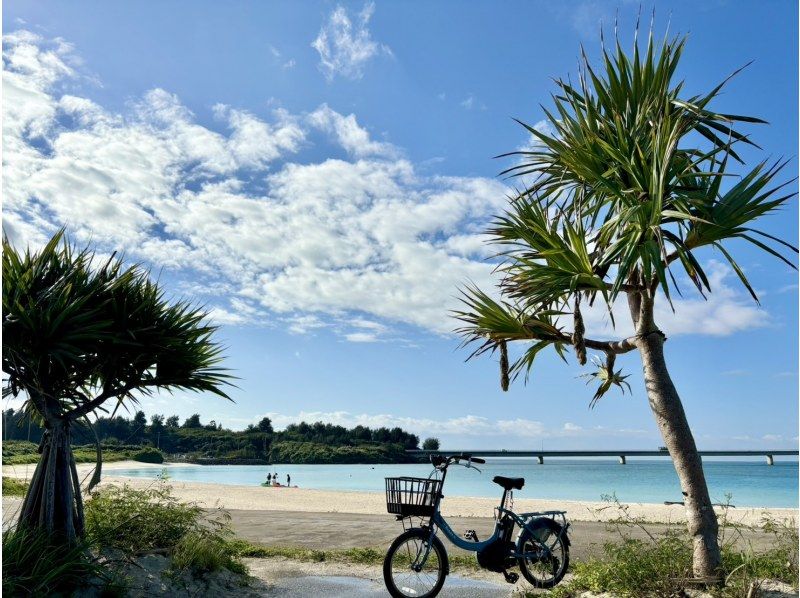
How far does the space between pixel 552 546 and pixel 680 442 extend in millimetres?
1935

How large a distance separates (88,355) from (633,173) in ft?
21.2

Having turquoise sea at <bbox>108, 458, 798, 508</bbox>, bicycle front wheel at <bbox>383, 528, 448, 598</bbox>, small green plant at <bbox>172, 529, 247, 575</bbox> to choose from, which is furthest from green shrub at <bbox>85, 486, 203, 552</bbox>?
turquoise sea at <bbox>108, 458, 798, 508</bbox>

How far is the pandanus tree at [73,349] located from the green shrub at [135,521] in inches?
14.8

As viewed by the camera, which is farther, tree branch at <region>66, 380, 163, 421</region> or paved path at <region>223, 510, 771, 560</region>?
paved path at <region>223, 510, 771, 560</region>

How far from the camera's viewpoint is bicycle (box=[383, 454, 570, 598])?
634 centimetres

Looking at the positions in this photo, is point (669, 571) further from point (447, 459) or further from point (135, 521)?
point (135, 521)

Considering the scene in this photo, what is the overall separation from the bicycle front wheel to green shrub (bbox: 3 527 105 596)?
2903 millimetres

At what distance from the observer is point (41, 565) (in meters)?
5.98

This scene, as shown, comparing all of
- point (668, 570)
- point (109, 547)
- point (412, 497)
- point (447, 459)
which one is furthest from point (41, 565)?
point (668, 570)

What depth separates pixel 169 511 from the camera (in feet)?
26.7

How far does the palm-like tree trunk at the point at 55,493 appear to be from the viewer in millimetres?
6785

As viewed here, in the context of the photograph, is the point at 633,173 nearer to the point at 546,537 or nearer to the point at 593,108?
the point at 593,108

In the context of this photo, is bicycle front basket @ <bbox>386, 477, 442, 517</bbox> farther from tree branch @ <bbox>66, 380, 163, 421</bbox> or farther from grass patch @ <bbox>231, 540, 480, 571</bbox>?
tree branch @ <bbox>66, 380, 163, 421</bbox>

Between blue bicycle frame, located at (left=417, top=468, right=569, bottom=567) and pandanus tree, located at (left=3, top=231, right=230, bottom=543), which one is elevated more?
pandanus tree, located at (left=3, top=231, right=230, bottom=543)
